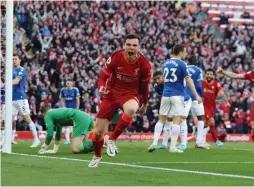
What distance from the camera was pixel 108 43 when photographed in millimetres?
35750

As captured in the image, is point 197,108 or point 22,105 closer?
point 22,105

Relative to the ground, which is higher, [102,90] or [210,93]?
[102,90]

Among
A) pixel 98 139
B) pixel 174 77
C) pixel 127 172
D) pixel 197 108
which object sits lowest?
pixel 127 172

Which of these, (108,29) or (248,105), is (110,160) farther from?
(108,29)

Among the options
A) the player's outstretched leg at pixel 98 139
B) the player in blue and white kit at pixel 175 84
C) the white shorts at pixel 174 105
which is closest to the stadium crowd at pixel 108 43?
the white shorts at pixel 174 105

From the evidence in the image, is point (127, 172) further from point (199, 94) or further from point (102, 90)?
point (199, 94)

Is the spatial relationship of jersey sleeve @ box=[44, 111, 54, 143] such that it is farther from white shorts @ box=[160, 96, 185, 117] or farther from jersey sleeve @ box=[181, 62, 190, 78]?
jersey sleeve @ box=[181, 62, 190, 78]

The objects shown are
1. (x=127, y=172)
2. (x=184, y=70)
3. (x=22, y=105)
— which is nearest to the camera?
(x=127, y=172)

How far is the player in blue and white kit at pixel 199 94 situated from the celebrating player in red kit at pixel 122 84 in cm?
737

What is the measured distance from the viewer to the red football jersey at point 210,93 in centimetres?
2125

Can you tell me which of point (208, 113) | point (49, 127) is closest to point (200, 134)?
point (208, 113)

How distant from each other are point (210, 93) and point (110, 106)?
32.3ft

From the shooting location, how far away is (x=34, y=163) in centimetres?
1220

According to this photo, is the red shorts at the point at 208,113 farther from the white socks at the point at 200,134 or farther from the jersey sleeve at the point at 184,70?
the jersey sleeve at the point at 184,70
